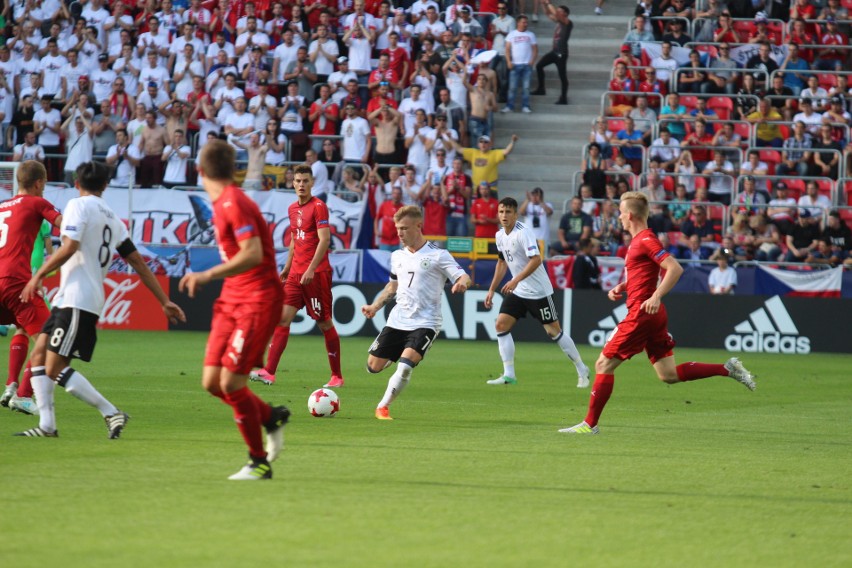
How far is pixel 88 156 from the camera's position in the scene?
88.4 ft

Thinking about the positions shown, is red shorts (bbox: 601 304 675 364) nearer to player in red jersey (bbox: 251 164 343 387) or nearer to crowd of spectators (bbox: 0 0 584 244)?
player in red jersey (bbox: 251 164 343 387)

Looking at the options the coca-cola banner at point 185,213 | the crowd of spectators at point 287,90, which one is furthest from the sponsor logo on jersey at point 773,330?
the coca-cola banner at point 185,213

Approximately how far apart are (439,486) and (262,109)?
1983cm

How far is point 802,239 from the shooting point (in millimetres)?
23453

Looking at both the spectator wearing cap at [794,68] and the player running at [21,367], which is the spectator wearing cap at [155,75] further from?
the player running at [21,367]

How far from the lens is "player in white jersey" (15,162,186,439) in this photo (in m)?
9.18

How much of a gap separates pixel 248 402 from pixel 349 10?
74.8 ft

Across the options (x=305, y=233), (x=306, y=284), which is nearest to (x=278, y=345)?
(x=306, y=284)

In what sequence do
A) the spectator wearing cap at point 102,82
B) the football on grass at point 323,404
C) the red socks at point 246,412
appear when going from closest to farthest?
the red socks at point 246,412, the football on grass at point 323,404, the spectator wearing cap at point 102,82

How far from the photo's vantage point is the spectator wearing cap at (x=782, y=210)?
23625 millimetres

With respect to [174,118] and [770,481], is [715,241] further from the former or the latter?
[770,481]

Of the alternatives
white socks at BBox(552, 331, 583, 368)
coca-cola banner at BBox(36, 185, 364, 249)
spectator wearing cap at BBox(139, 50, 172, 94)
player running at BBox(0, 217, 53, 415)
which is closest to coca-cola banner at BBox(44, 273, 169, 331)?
coca-cola banner at BBox(36, 185, 364, 249)

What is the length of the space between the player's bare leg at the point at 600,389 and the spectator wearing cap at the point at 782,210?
14.0 metres

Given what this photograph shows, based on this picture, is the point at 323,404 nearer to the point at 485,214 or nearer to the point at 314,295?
the point at 314,295
